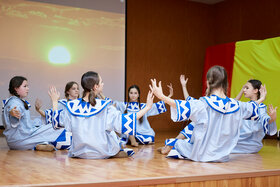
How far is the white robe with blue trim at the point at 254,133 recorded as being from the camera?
13.8 ft

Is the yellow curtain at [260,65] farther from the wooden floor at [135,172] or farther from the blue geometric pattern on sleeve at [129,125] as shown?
the blue geometric pattern on sleeve at [129,125]

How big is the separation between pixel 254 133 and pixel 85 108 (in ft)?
6.90

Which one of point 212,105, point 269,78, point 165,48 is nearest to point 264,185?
point 212,105

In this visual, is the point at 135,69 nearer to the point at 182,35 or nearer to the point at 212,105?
the point at 182,35

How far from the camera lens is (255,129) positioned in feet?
14.3

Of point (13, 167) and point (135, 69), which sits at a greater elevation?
point (135, 69)

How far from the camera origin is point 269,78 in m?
6.20

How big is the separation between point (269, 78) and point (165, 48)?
8.74 feet

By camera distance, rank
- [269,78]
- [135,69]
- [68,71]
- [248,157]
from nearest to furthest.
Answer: [248,157], [269,78], [68,71], [135,69]

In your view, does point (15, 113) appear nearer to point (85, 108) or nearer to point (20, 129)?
point (20, 129)

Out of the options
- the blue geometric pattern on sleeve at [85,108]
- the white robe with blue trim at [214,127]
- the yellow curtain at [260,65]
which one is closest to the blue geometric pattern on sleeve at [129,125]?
the blue geometric pattern on sleeve at [85,108]

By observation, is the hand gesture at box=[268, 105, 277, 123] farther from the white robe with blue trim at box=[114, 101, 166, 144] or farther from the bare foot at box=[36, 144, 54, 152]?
the bare foot at box=[36, 144, 54, 152]

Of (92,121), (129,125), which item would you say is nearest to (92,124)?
(92,121)

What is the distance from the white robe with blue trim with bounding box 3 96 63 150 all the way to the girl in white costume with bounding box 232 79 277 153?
2.21m
